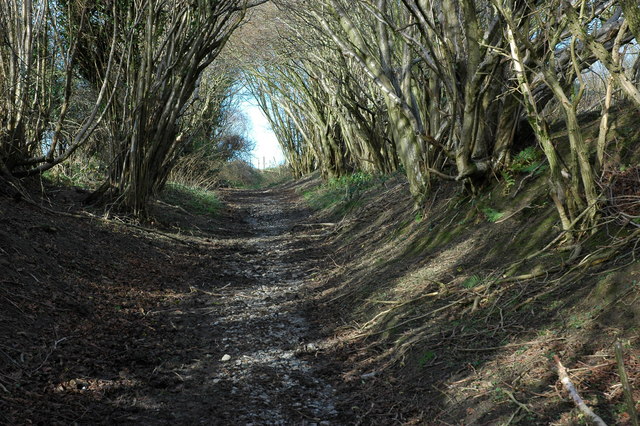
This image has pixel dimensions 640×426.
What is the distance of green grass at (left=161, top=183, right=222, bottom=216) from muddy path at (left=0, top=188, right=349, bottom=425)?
5.49 m

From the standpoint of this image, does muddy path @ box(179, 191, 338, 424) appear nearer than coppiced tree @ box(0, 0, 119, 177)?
Yes

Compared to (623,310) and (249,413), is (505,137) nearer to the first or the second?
(623,310)

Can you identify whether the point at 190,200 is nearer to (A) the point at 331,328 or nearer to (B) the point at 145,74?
(B) the point at 145,74

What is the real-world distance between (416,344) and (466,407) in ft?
3.78

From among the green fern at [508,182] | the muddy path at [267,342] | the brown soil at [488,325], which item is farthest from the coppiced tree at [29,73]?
the green fern at [508,182]

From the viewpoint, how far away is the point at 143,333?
17.2ft

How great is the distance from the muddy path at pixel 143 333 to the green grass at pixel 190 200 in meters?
5.49

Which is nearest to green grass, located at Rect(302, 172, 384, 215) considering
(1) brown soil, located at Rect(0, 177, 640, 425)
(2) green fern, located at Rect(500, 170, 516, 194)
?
(1) brown soil, located at Rect(0, 177, 640, 425)

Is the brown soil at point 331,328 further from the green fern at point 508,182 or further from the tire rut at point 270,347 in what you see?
the green fern at point 508,182

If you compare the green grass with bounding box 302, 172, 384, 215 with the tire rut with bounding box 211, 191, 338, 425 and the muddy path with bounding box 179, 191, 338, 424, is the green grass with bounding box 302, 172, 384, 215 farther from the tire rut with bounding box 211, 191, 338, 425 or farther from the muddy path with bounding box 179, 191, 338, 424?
the tire rut with bounding box 211, 191, 338, 425

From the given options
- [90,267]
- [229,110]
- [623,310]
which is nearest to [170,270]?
[90,267]

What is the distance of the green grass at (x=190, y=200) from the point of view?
14.7 metres

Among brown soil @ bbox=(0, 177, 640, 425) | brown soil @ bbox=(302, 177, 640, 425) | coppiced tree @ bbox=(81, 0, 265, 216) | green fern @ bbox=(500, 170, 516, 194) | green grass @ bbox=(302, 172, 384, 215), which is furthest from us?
green grass @ bbox=(302, 172, 384, 215)

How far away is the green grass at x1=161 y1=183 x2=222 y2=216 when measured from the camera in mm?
14702
